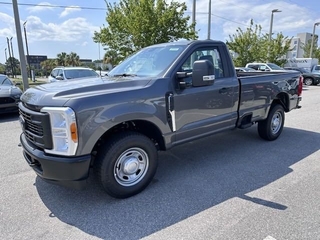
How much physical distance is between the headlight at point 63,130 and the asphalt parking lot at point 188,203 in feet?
2.62

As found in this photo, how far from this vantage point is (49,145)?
2.73 meters

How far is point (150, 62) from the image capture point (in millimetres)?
3934

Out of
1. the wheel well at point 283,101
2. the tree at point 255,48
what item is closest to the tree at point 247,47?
the tree at point 255,48

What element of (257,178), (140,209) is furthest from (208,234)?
(257,178)

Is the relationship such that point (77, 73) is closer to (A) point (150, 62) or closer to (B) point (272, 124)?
(A) point (150, 62)

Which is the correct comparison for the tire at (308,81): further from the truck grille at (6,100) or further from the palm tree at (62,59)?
the palm tree at (62,59)

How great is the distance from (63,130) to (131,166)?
986 mm

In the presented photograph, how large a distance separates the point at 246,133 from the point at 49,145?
480 cm

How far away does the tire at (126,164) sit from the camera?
296 centimetres

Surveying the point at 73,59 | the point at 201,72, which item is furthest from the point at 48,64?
the point at 201,72

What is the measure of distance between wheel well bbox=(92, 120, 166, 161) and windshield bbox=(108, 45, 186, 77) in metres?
0.73

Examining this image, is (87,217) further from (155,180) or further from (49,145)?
(155,180)

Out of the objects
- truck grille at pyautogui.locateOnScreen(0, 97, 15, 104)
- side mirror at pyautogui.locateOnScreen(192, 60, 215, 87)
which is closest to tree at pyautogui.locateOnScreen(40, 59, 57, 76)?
truck grille at pyautogui.locateOnScreen(0, 97, 15, 104)

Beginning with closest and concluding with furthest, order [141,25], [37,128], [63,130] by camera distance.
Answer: [63,130], [37,128], [141,25]
